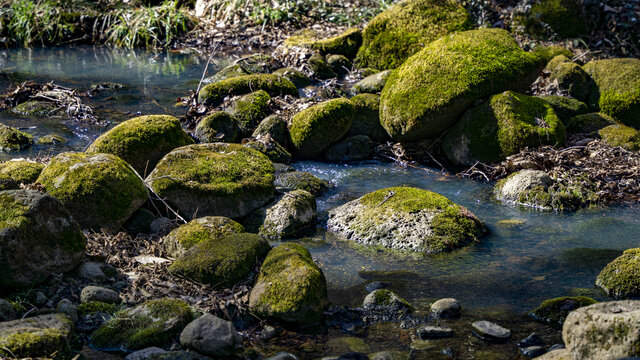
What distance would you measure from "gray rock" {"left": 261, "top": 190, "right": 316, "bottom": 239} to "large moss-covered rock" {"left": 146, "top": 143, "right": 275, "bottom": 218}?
0.34 meters

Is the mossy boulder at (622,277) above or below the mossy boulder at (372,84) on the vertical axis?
below

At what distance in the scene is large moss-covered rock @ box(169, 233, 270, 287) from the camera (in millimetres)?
4762

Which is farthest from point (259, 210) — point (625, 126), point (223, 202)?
point (625, 126)

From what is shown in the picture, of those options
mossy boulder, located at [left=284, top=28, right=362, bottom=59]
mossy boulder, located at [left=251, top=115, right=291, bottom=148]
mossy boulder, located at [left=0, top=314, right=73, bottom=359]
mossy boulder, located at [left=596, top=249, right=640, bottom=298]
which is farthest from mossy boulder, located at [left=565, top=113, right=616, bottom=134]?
mossy boulder, located at [left=0, top=314, right=73, bottom=359]

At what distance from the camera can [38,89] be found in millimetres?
10648

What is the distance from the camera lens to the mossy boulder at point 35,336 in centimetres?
352

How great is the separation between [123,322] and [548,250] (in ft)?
13.1

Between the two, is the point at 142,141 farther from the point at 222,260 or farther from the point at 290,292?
the point at 290,292

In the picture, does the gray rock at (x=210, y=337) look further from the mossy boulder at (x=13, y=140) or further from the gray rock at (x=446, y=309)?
the mossy boulder at (x=13, y=140)

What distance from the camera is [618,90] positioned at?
8.84 m

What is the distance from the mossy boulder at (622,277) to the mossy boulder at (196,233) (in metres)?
3.28

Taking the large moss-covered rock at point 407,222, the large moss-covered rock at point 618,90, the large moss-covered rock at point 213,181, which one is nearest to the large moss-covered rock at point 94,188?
the large moss-covered rock at point 213,181

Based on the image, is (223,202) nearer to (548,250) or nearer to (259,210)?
(259,210)

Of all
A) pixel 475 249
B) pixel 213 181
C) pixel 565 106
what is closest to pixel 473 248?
pixel 475 249
